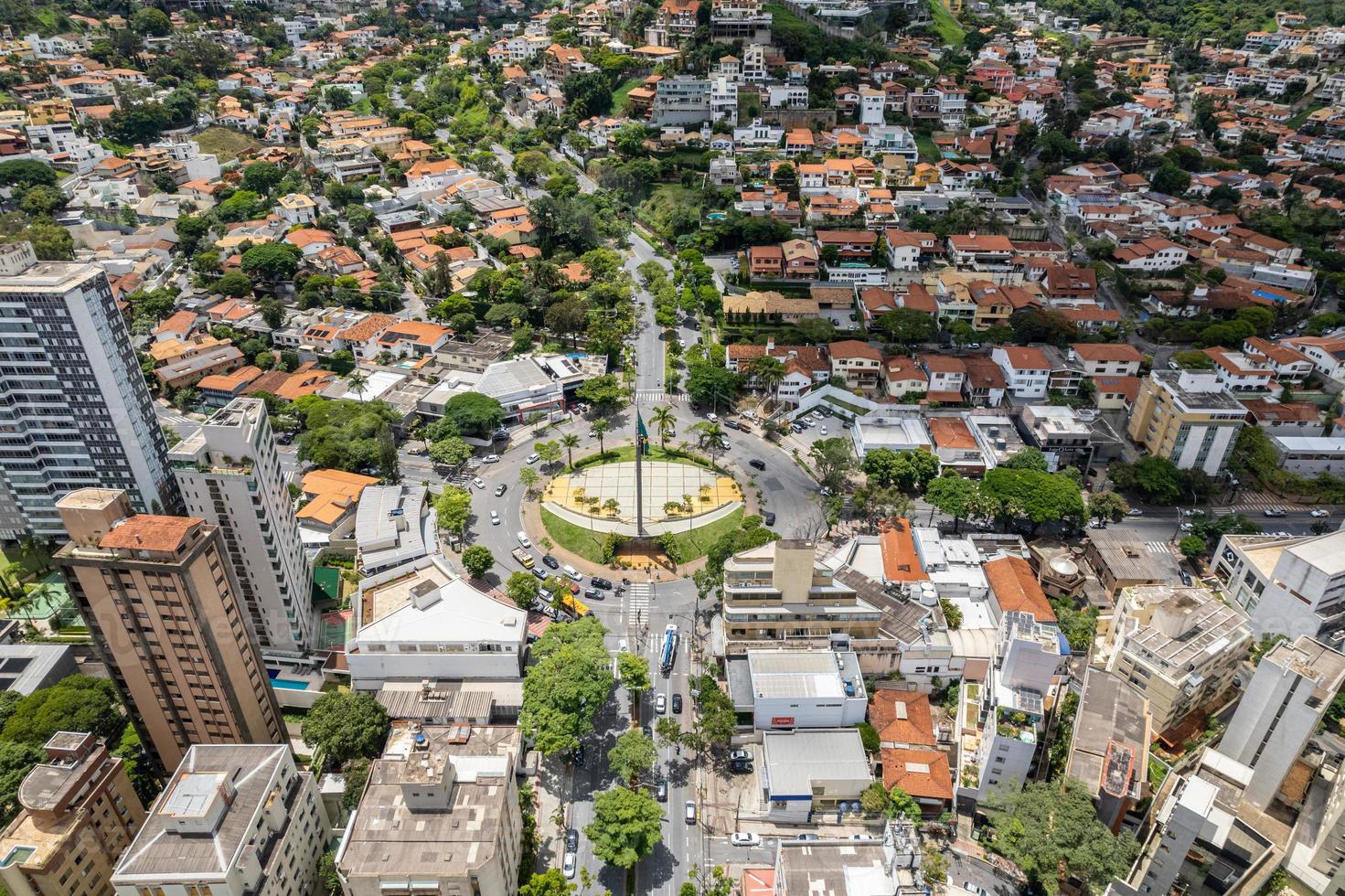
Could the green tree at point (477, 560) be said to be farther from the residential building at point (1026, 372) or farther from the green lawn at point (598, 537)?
the residential building at point (1026, 372)

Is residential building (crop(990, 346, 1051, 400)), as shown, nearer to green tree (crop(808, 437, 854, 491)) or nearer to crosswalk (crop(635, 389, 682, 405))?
green tree (crop(808, 437, 854, 491))

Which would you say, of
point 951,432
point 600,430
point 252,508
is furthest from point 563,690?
point 951,432

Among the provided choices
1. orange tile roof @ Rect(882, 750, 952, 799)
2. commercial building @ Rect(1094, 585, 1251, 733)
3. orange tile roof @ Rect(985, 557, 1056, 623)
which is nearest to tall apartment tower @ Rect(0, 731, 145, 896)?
orange tile roof @ Rect(882, 750, 952, 799)

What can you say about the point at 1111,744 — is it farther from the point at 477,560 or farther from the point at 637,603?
the point at 477,560

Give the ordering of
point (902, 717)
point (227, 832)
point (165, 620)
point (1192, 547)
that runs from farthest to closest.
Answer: point (1192, 547) → point (902, 717) → point (165, 620) → point (227, 832)

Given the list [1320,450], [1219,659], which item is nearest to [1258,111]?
[1320,450]
